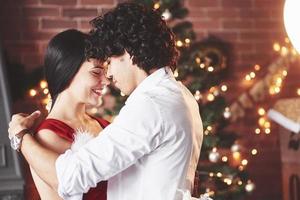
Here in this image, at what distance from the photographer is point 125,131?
68.1 inches

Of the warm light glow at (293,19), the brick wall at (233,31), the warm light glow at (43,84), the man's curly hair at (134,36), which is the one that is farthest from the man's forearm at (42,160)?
the brick wall at (233,31)

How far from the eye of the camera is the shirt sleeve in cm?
172

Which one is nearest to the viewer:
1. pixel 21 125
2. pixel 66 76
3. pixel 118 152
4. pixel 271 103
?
pixel 118 152

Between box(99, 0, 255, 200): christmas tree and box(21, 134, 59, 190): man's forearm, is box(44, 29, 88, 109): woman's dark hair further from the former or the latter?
box(99, 0, 255, 200): christmas tree

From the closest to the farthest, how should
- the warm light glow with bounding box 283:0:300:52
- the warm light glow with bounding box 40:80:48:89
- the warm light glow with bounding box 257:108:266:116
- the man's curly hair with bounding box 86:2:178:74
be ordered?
the man's curly hair with bounding box 86:2:178:74 → the warm light glow with bounding box 283:0:300:52 → the warm light glow with bounding box 40:80:48:89 → the warm light glow with bounding box 257:108:266:116

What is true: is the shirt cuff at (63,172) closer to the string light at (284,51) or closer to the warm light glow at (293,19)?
the warm light glow at (293,19)

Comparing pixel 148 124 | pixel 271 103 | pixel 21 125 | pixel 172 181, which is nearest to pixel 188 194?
pixel 172 181

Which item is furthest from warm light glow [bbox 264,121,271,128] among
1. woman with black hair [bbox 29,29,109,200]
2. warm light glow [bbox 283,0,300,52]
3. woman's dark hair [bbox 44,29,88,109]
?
woman's dark hair [bbox 44,29,88,109]

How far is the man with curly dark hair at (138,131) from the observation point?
1729 millimetres

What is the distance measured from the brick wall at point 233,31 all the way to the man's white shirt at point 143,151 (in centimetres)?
243

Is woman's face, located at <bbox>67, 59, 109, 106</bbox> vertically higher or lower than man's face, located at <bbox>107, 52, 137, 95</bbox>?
lower

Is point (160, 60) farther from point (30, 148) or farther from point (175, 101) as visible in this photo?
point (30, 148)

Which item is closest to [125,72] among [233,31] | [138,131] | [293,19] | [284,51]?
[138,131]

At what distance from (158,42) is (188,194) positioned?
1.43ft
